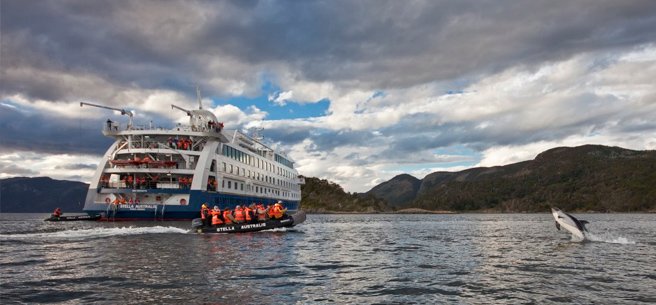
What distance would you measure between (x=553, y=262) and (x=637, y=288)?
19.2 ft

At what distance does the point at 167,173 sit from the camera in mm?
52594

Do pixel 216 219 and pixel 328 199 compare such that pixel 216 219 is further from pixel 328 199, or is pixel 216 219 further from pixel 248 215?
pixel 328 199

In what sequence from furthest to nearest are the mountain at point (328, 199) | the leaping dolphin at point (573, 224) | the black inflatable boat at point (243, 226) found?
1. the mountain at point (328, 199)
2. the black inflatable boat at point (243, 226)
3. the leaping dolphin at point (573, 224)

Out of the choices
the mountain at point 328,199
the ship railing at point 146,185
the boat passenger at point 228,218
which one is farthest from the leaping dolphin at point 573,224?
the mountain at point 328,199

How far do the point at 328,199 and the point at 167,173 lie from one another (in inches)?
5330

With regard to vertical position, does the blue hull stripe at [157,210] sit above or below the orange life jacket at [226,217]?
above

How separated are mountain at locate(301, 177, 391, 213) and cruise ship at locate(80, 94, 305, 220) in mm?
115785

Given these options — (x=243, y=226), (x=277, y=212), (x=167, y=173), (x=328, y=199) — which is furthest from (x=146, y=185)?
(x=328, y=199)

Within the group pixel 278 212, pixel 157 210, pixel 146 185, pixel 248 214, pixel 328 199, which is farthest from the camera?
pixel 328 199

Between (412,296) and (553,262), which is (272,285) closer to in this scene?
(412,296)

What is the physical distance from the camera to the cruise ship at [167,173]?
5116 cm

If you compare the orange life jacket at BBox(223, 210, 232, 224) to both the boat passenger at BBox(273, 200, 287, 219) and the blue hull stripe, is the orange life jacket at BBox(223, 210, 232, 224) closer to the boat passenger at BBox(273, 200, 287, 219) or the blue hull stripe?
the boat passenger at BBox(273, 200, 287, 219)

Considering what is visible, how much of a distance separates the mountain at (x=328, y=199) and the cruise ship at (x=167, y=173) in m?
116

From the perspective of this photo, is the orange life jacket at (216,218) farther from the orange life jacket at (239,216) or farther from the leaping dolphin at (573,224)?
the leaping dolphin at (573,224)
